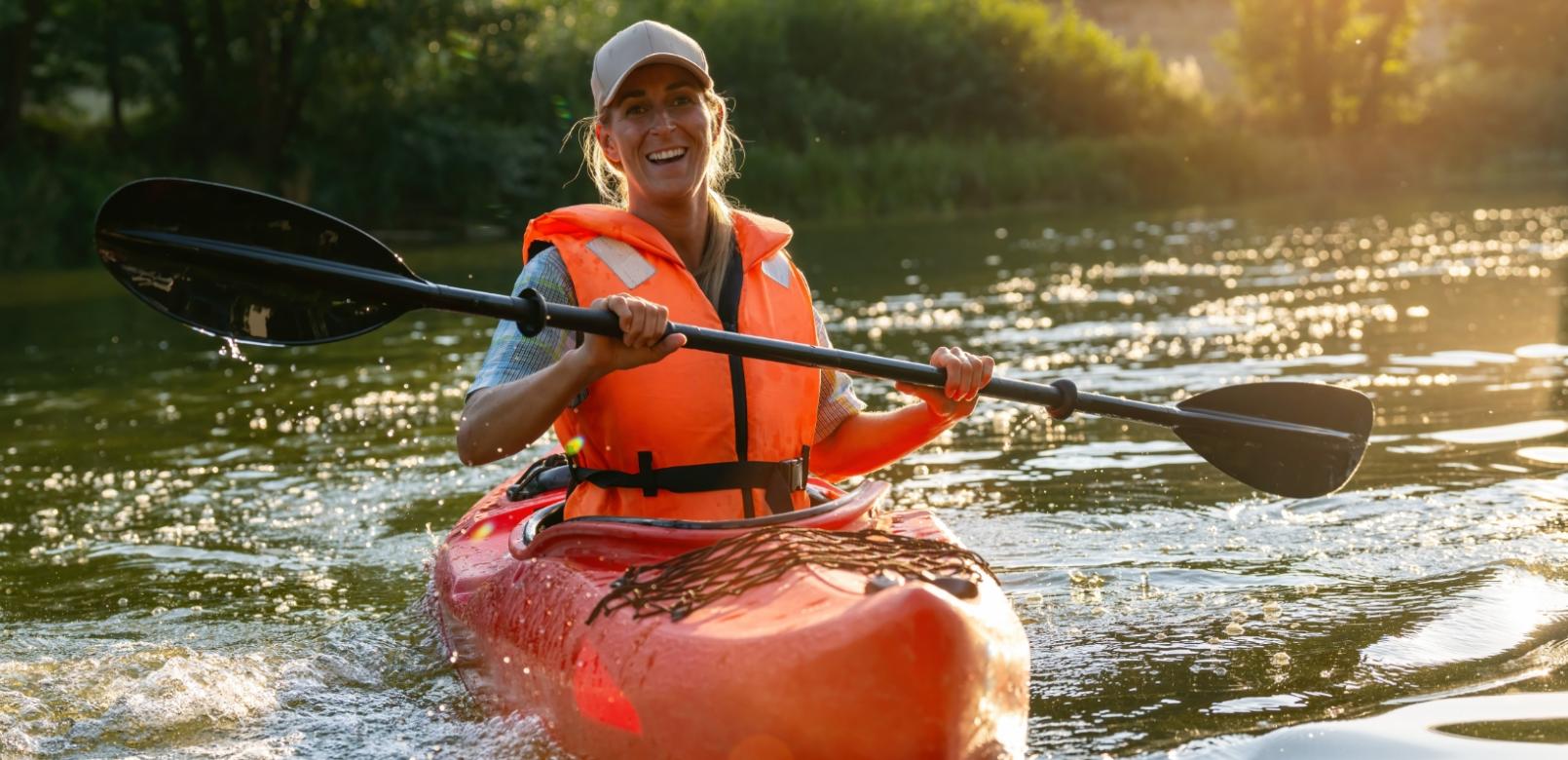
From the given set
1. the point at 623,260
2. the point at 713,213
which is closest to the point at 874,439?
the point at 713,213

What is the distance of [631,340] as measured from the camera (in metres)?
3.04

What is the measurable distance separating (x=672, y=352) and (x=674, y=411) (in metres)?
0.23

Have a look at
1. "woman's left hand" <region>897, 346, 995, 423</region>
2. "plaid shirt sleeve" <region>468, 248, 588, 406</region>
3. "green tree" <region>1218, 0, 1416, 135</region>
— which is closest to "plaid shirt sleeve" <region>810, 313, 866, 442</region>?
"woman's left hand" <region>897, 346, 995, 423</region>

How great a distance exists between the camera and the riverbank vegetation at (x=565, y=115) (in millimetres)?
21125

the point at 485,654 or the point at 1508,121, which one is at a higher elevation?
the point at 1508,121

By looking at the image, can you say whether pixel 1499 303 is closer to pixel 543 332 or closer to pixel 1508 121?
pixel 543 332

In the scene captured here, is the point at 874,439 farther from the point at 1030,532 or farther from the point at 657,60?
the point at 1030,532

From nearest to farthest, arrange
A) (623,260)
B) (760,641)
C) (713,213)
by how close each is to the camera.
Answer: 1. (760,641)
2. (623,260)
3. (713,213)

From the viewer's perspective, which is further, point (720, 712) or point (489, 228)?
point (489, 228)

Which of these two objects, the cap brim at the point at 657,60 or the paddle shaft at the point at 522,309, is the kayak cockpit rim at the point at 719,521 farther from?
the cap brim at the point at 657,60

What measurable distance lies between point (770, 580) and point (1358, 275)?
10.5 m

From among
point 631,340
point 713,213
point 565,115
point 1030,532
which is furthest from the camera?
point 565,115

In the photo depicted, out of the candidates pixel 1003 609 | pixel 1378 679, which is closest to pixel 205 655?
pixel 1003 609

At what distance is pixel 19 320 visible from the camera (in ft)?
41.9
